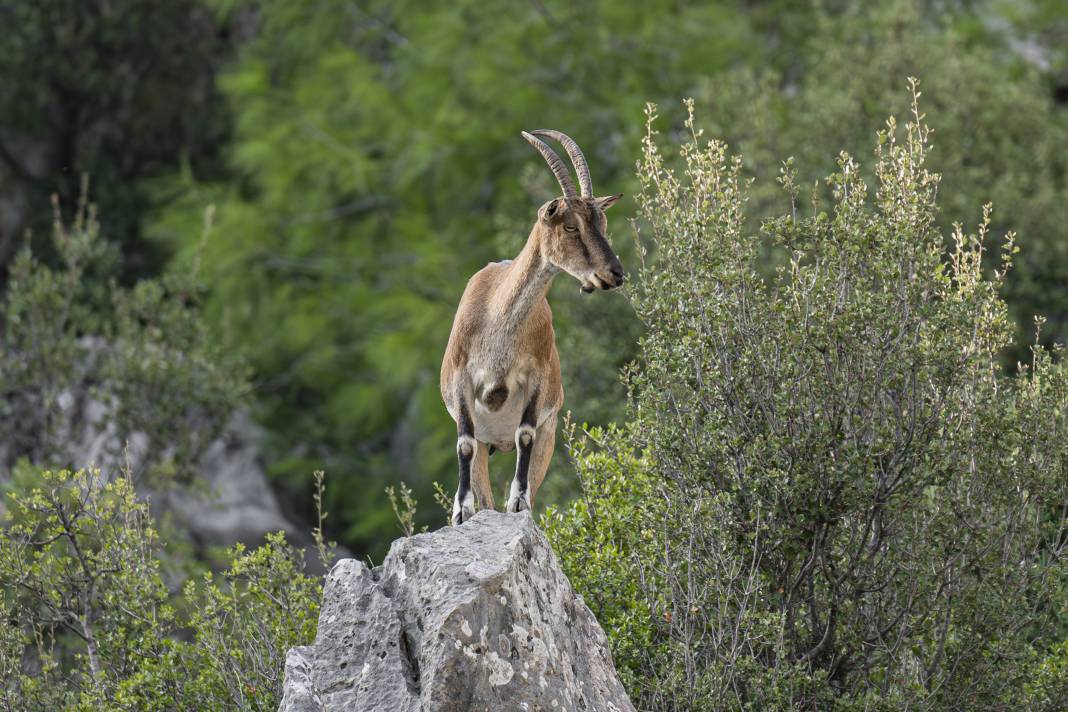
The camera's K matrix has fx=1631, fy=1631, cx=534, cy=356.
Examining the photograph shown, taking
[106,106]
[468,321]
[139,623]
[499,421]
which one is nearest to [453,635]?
[499,421]

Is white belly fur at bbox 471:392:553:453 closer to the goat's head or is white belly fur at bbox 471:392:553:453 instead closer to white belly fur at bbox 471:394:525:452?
white belly fur at bbox 471:394:525:452

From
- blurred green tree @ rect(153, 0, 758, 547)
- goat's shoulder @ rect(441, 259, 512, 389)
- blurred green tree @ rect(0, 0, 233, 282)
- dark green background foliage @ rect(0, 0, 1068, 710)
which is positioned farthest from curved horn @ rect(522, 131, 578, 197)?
blurred green tree @ rect(0, 0, 233, 282)

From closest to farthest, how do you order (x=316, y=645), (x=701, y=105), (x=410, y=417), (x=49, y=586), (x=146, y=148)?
(x=316, y=645) < (x=49, y=586) < (x=701, y=105) < (x=410, y=417) < (x=146, y=148)

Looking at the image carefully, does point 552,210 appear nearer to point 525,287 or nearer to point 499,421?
point 525,287

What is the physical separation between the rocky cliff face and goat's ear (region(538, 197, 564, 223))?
191cm

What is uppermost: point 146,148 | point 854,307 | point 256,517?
point 854,307

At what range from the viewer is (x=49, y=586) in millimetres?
14352

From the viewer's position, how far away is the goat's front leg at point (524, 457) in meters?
10.8

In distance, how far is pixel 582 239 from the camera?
10.3 metres

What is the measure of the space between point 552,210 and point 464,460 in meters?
1.79

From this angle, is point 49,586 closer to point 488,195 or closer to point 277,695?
point 277,695

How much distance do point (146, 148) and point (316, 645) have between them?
87.9ft

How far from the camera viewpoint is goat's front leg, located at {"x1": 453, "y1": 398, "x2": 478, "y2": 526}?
35.7 feet

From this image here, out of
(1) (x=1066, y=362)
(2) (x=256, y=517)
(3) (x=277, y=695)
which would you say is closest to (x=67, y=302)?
(2) (x=256, y=517)
